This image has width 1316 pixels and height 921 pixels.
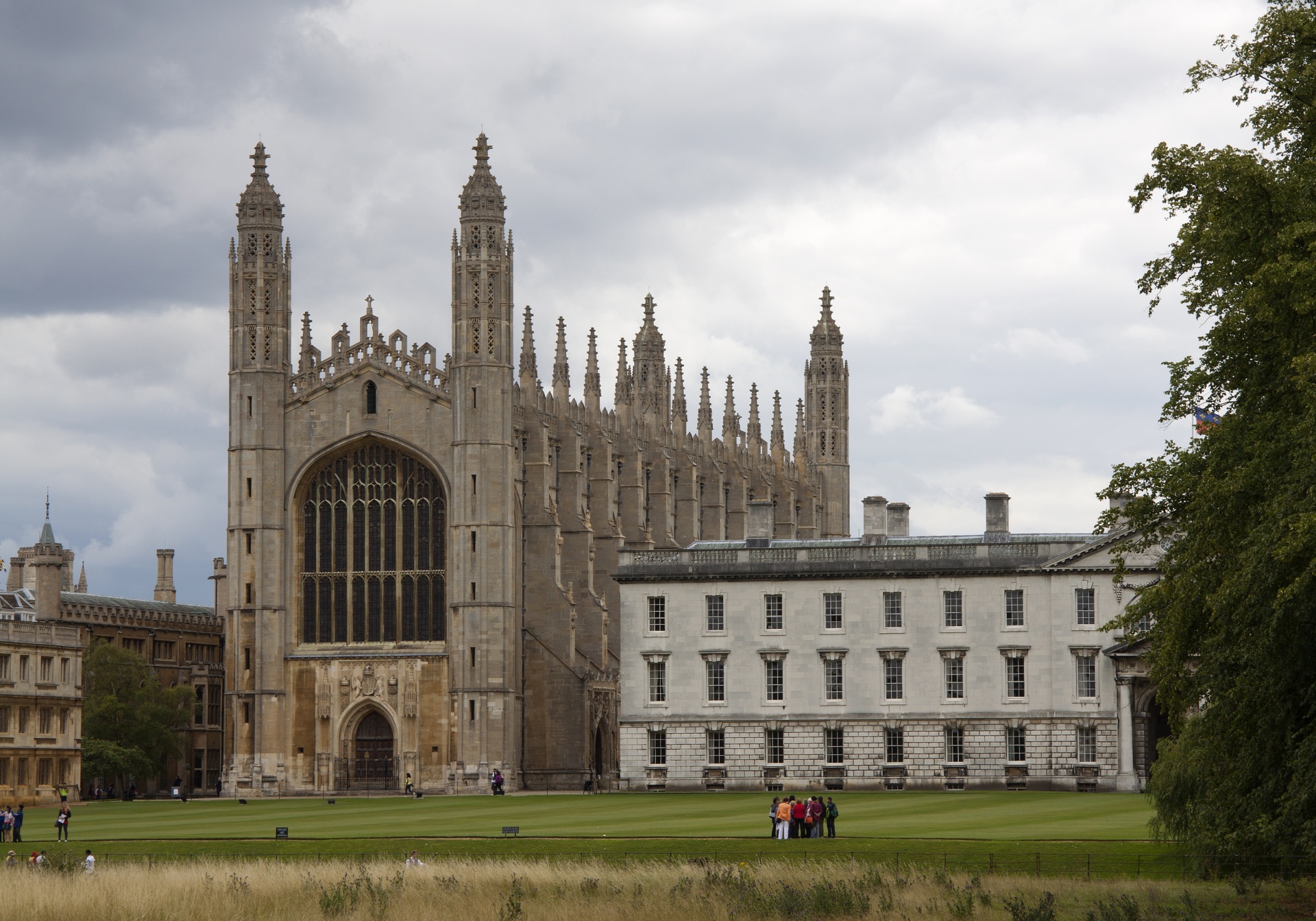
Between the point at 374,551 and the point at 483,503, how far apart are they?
17.0ft

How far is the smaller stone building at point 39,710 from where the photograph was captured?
74625 millimetres

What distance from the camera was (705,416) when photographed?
103562mm

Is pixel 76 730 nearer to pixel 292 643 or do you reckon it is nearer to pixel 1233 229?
pixel 292 643

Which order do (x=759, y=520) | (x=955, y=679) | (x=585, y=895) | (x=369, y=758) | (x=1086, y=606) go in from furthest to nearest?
1. (x=369, y=758)
2. (x=759, y=520)
3. (x=955, y=679)
4. (x=1086, y=606)
5. (x=585, y=895)

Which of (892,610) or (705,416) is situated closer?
(892,610)

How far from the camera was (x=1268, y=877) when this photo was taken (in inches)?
1309

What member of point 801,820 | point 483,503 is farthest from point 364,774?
point 801,820

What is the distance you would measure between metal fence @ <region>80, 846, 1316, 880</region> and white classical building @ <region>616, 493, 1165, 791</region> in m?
26.2

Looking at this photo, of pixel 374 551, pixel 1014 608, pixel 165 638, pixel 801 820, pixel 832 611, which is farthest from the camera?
pixel 165 638

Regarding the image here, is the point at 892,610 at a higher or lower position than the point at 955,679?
higher

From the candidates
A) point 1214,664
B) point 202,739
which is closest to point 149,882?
point 1214,664

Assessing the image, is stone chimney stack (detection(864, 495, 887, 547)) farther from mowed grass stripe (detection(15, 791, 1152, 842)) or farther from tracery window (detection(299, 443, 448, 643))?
tracery window (detection(299, 443, 448, 643))

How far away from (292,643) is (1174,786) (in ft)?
153

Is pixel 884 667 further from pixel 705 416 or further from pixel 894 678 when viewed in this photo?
pixel 705 416
